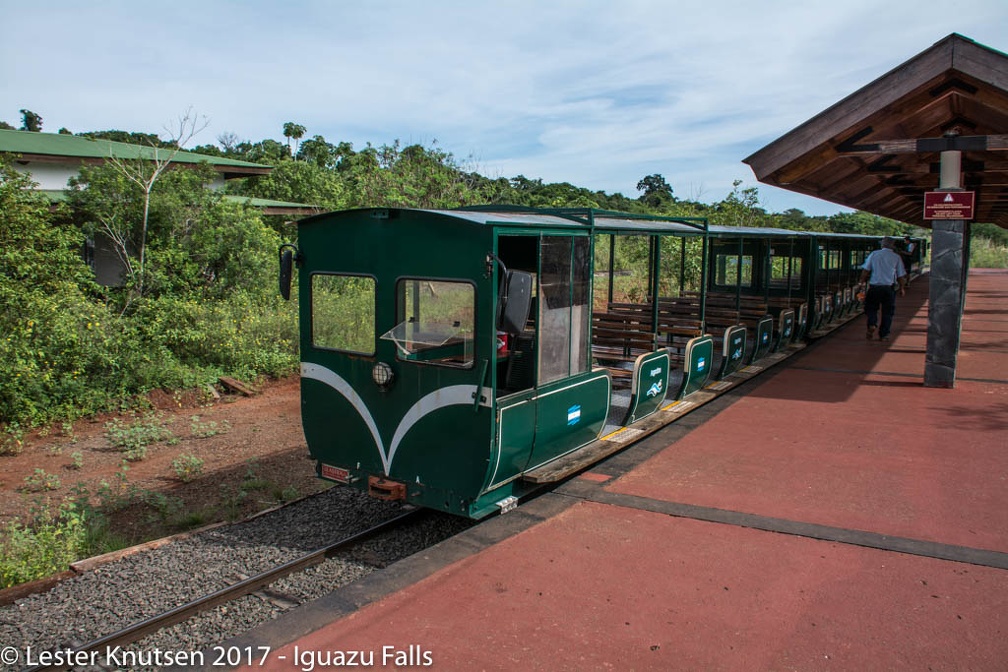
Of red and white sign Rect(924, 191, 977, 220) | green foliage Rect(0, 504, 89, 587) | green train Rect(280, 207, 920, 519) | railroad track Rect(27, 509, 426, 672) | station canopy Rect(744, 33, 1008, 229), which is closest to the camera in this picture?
railroad track Rect(27, 509, 426, 672)

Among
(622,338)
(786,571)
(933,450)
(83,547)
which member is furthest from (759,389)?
(83,547)

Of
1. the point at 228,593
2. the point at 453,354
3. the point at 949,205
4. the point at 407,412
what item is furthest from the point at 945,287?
the point at 228,593

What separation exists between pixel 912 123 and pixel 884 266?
3.71 meters

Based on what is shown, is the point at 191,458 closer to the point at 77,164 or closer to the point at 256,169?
the point at 77,164

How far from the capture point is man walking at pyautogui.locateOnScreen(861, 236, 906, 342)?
43.0 ft

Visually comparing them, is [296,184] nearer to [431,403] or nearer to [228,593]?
[431,403]

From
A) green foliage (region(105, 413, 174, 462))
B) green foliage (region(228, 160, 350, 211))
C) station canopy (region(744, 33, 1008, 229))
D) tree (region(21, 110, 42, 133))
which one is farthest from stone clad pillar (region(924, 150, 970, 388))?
tree (region(21, 110, 42, 133))

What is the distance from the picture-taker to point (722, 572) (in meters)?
4.62

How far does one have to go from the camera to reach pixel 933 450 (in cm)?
717

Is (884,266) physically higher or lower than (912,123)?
lower

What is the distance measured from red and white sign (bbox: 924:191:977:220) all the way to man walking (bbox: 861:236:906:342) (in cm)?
353

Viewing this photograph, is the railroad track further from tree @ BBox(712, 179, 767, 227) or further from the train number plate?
tree @ BBox(712, 179, 767, 227)

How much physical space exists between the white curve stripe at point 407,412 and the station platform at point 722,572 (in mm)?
966

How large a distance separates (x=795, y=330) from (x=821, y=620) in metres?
10.5
